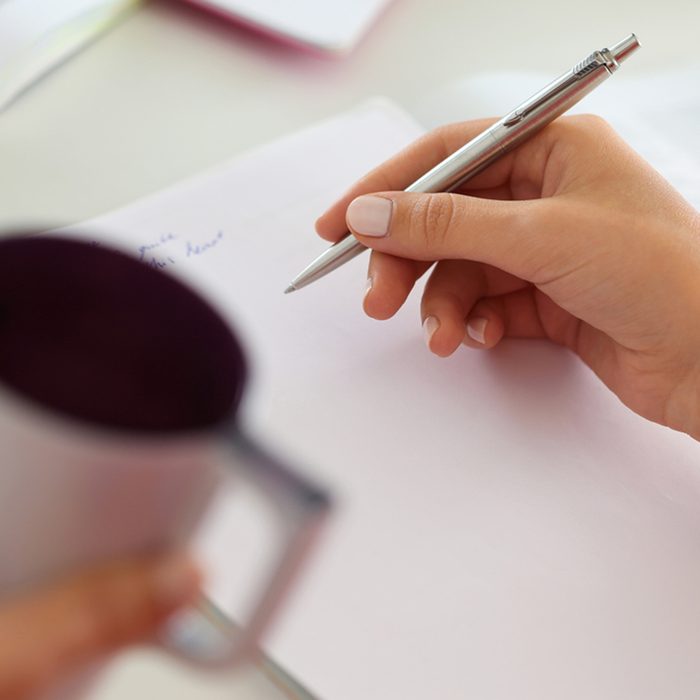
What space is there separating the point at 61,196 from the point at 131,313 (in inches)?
13.8

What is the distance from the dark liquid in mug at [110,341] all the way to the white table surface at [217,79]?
0.30 m

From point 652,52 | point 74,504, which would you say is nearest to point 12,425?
point 74,504

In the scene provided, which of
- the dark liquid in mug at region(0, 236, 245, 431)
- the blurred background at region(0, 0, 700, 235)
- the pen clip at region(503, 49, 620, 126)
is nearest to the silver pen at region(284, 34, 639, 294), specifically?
the pen clip at region(503, 49, 620, 126)

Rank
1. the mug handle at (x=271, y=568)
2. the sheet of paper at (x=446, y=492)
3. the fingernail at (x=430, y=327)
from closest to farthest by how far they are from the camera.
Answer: the mug handle at (x=271, y=568), the sheet of paper at (x=446, y=492), the fingernail at (x=430, y=327)

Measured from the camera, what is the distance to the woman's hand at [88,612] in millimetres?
142

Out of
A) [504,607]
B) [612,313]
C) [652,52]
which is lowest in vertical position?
[504,607]

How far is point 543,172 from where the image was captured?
0.44 m

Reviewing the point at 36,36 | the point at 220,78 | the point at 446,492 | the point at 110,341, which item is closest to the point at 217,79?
the point at 220,78

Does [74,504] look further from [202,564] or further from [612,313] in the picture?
[612,313]

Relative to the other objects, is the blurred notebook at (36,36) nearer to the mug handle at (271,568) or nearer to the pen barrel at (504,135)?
the pen barrel at (504,135)

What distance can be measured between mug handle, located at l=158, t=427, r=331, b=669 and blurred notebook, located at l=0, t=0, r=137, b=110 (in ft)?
1.41

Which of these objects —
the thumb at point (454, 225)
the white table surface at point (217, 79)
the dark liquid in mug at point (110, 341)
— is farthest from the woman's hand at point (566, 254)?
the dark liquid in mug at point (110, 341)

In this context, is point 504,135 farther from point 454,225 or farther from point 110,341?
point 110,341

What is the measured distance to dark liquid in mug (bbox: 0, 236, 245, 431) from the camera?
0.13m
